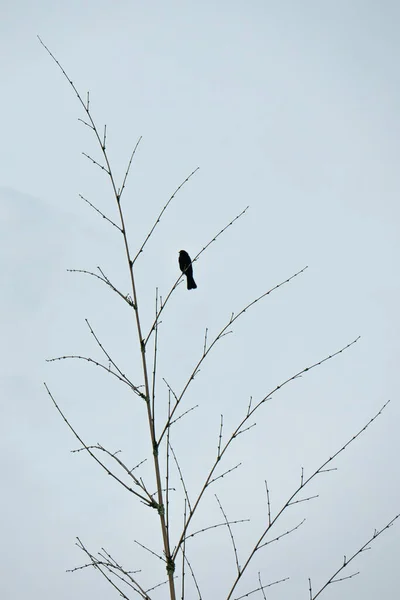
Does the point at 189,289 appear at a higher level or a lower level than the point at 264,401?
higher

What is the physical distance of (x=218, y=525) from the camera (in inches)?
112

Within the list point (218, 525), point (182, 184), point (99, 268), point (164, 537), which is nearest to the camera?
point (164, 537)

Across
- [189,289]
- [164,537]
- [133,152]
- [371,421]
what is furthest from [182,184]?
[189,289]

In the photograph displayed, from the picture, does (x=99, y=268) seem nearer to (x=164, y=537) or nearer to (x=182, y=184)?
(x=182, y=184)

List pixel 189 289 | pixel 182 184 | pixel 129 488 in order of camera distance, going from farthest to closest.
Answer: pixel 189 289
pixel 182 184
pixel 129 488

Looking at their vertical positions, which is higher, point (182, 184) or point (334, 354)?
point (182, 184)

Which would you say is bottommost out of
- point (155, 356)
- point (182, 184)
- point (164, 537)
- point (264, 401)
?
point (164, 537)

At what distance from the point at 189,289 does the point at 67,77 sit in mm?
7409

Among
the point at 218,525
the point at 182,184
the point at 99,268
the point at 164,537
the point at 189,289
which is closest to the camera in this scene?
the point at 164,537

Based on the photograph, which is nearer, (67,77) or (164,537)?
(164,537)

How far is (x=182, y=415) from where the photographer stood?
2.88 m

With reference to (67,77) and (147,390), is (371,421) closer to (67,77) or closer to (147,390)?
(147,390)

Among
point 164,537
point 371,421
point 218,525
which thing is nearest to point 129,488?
point 164,537

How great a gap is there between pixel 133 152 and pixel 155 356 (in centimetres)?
112
